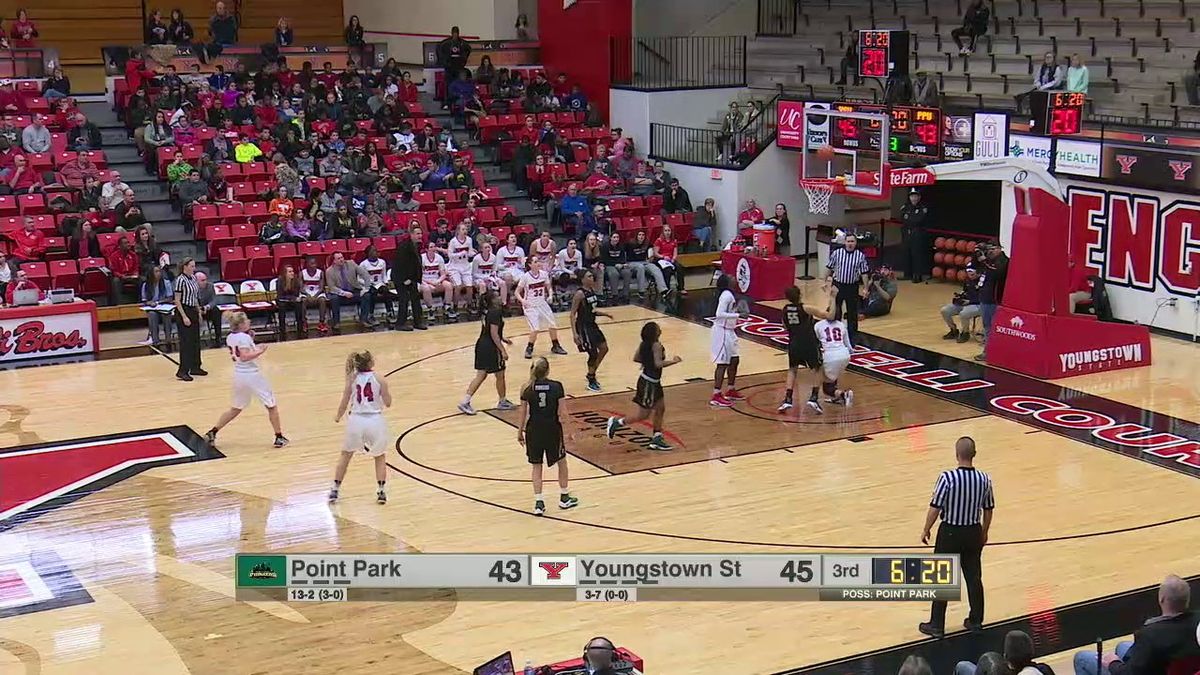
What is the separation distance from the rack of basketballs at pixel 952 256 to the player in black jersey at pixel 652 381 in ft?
39.1

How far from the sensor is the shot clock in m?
21.4

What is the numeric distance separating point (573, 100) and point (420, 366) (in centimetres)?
1222

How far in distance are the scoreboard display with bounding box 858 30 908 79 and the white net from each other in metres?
2.42

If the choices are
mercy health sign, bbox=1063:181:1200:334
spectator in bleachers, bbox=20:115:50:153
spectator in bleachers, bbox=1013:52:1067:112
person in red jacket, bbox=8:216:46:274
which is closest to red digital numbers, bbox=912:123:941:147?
mercy health sign, bbox=1063:181:1200:334

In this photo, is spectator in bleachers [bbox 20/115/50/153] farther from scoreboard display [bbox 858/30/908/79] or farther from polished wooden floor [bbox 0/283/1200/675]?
scoreboard display [bbox 858/30/908/79]

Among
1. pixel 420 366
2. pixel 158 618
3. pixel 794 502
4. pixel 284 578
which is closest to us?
pixel 284 578

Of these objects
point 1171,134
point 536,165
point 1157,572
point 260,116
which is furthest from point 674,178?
point 1157,572

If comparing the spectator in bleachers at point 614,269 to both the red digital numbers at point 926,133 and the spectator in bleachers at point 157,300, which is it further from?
the spectator in bleachers at point 157,300

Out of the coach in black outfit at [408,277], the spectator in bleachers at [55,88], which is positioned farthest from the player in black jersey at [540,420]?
the spectator in bleachers at [55,88]

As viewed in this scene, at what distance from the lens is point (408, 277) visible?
22.7 meters

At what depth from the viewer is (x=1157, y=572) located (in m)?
12.6

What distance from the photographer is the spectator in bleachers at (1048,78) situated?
24938 mm

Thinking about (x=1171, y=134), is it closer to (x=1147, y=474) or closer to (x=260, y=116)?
(x=1147, y=474)

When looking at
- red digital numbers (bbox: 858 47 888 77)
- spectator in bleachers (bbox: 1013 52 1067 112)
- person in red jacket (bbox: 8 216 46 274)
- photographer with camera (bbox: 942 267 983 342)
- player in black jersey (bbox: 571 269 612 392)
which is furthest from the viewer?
spectator in bleachers (bbox: 1013 52 1067 112)
